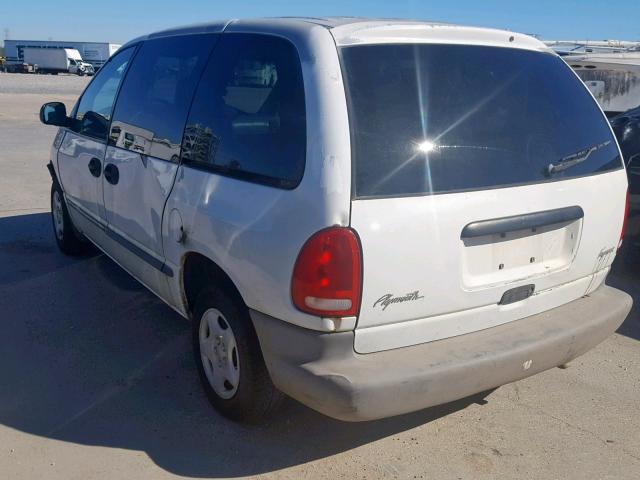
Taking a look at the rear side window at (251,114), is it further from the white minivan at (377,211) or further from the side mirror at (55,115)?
the side mirror at (55,115)

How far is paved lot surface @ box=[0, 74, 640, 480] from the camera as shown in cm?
305

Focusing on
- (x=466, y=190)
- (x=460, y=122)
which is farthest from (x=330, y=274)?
(x=460, y=122)

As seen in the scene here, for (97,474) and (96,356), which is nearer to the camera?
(97,474)

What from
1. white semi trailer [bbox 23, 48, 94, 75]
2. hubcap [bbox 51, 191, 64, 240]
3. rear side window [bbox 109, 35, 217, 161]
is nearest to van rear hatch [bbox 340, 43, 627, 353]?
rear side window [bbox 109, 35, 217, 161]

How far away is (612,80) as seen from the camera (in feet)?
27.1

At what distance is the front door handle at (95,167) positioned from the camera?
4.45 metres

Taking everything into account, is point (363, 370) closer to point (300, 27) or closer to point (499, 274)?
point (499, 274)

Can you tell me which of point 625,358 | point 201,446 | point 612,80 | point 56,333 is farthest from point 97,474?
point 612,80

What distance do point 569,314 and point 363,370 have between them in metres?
1.17

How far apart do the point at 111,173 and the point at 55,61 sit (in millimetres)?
67603

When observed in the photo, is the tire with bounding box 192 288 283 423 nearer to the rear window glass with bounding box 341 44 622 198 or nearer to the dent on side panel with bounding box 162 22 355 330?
the dent on side panel with bounding box 162 22 355 330

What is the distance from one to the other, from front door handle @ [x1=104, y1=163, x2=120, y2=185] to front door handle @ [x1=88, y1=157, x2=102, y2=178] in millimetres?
150

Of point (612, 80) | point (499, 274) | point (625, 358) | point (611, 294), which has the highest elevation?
point (612, 80)

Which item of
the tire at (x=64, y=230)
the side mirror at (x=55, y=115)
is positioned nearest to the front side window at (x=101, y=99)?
the side mirror at (x=55, y=115)
